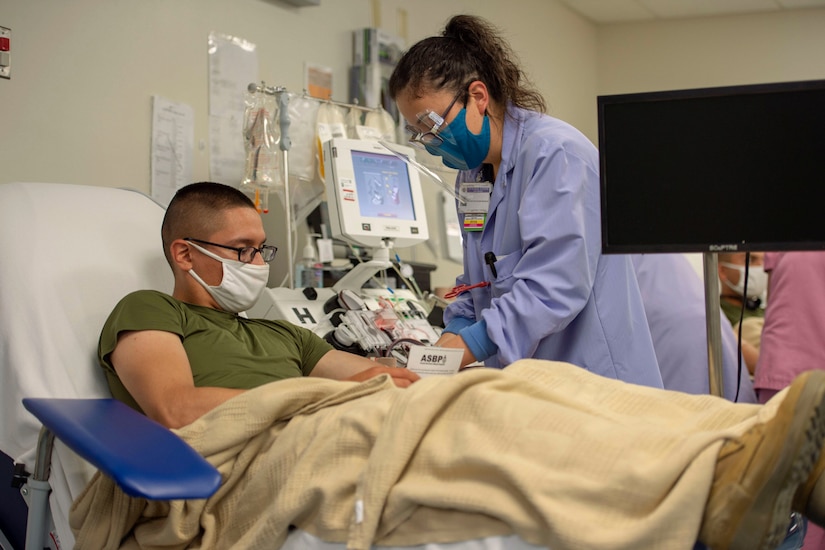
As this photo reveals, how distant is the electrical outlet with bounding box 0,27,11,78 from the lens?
8.64ft

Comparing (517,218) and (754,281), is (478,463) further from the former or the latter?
(754,281)

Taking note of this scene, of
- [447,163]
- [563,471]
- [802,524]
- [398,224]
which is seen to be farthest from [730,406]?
[398,224]

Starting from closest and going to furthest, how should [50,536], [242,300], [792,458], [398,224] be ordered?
[792,458]
[50,536]
[242,300]
[398,224]

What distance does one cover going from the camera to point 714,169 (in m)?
1.55

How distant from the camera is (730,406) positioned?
119cm

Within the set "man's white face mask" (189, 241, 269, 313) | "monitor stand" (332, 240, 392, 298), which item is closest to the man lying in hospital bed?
"man's white face mask" (189, 241, 269, 313)

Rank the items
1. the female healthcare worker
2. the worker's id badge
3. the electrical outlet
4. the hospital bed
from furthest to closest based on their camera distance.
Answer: the electrical outlet
the worker's id badge
the female healthcare worker
the hospital bed

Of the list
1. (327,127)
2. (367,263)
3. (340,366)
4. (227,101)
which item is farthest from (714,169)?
(227,101)

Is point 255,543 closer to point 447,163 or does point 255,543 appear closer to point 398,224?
point 447,163

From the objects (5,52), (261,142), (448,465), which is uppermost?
(5,52)

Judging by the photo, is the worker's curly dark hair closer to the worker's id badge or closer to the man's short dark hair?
the worker's id badge

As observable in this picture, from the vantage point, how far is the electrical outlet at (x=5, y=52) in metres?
2.63

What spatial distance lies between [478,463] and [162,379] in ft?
2.47

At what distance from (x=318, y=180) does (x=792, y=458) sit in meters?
2.43
